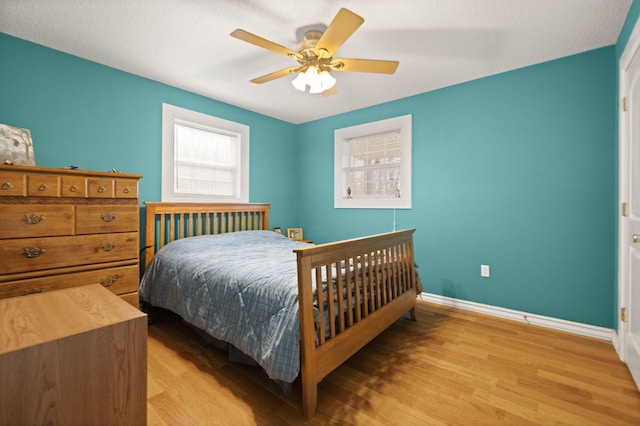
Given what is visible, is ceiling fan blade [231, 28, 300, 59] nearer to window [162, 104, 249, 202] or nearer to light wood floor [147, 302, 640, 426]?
window [162, 104, 249, 202]

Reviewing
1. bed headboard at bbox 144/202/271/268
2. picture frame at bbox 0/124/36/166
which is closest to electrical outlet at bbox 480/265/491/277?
bed headboard at bbox 144/202/271/268

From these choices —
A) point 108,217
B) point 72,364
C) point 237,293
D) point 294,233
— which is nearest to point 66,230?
point 108,217

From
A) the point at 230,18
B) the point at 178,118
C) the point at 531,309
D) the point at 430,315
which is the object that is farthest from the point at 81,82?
the point at 531,309

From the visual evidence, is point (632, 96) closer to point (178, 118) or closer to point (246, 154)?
point (246, 154)

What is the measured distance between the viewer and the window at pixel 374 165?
337 centimetres

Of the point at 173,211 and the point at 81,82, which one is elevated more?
the point at 81,82

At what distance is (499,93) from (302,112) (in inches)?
88.3

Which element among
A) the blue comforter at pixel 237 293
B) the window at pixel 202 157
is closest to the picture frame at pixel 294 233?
the window at pixel 202 157

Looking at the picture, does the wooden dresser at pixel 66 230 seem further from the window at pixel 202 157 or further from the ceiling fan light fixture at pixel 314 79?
the ceiling fan light fixture at pixel 314 79

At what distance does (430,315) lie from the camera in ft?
9.12

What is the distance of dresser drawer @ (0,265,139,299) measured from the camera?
67.5 inches

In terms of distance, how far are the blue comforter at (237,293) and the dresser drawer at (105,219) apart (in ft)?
1.56

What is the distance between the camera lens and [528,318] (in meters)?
2.62

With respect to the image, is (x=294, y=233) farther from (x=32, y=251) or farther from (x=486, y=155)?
(x=32, y=251)
